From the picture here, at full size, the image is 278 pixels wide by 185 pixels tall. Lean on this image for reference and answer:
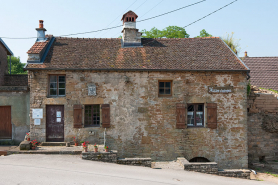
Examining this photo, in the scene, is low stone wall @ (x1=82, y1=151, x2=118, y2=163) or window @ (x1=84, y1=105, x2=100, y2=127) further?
window @ (x1=84, y1=105, x2=100, y2=127)

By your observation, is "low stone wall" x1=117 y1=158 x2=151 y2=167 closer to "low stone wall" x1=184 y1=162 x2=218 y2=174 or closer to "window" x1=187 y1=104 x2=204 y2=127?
"low stone wall" x1=184 y1=162 x2=218 y2=174

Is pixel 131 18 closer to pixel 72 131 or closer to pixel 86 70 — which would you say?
pixel 86 70

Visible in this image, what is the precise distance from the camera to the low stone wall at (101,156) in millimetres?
11047

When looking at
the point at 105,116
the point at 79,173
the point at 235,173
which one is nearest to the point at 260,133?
the point at 235,173

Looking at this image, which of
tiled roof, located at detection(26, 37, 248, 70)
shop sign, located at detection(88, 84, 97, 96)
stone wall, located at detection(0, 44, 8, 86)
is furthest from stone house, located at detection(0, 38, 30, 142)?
stone wall, located at detection(0, 44, 8, 86)

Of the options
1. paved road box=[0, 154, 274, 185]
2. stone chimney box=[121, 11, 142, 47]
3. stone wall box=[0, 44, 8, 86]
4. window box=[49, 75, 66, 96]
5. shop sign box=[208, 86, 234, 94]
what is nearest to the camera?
paved road box=[0, 154, 274, 185]

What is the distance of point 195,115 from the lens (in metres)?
13.8

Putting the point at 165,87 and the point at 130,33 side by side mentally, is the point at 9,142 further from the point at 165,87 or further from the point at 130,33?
the point at 130,33

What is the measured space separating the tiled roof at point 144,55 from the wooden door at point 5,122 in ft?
10.7

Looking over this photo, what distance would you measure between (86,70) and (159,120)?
4601mm

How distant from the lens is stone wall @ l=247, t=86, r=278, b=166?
15.5m

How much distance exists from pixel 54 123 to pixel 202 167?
762 centimetres

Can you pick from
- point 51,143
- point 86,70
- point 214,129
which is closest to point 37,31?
point 86,70

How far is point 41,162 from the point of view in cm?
1023
